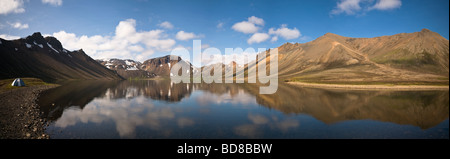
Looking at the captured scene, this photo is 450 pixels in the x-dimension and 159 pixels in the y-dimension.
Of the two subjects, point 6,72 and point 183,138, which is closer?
point 183,138

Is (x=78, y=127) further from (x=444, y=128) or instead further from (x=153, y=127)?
(x=444, y=128)

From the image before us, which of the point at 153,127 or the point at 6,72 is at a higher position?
the point at 6,72

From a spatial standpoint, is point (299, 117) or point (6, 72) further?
point (6, 72)

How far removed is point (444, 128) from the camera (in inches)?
1139
